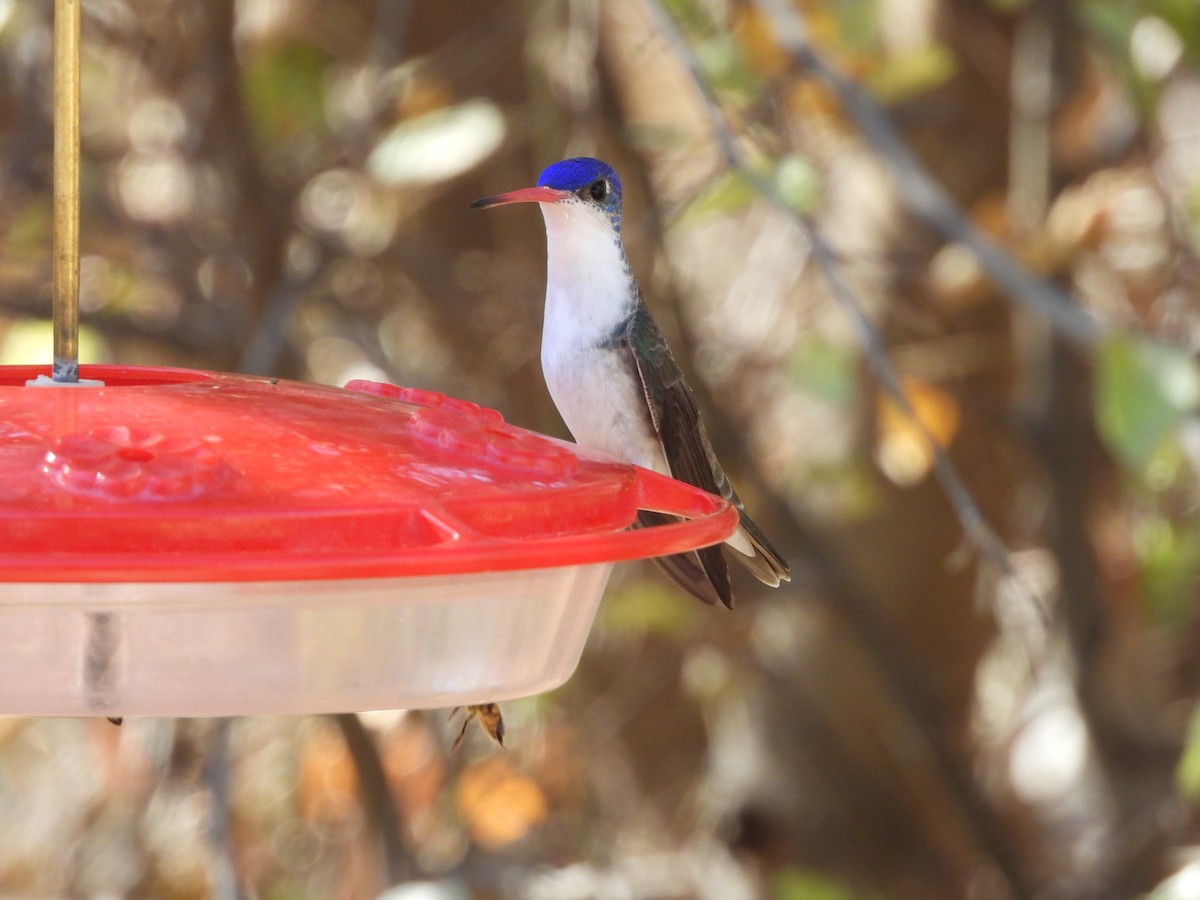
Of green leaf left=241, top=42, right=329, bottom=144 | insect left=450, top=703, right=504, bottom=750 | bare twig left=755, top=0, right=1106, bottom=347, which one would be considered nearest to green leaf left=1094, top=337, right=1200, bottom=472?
bare twig left=755, top=0, right=1106, bottom=347

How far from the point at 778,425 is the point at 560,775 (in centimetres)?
137

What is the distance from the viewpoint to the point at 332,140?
4.23 meters

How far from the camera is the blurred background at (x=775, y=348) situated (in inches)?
163

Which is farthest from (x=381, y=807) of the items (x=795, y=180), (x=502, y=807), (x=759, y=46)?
(x=759, y=46)

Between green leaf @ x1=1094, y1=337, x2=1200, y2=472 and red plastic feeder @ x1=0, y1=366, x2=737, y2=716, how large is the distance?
1.27 metres

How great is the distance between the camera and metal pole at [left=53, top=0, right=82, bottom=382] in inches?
60.3

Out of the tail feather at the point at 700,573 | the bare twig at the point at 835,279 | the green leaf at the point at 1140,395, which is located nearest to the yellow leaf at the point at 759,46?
the bare twig at the point at 835,279

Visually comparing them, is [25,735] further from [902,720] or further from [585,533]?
[585,533]

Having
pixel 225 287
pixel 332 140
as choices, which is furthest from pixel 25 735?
pixel 332 140

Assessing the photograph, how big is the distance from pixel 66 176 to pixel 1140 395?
69.7 inches

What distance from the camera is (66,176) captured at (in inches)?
61.9

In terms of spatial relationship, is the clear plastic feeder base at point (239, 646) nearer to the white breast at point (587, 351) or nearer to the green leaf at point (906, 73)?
the white breast at point (587, 351)

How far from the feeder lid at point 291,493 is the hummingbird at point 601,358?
1.05 metres

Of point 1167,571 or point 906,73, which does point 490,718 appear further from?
point 1167,571
